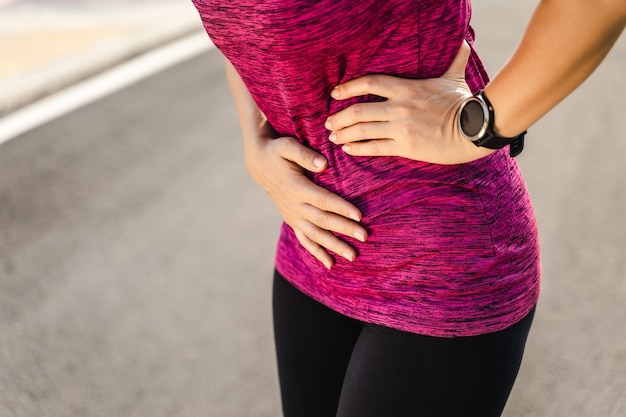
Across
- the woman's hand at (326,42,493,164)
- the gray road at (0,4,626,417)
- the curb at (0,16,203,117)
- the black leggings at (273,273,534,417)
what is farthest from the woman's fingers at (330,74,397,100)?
the curb at (0,16,203,117)

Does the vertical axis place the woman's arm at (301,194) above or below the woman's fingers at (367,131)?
below

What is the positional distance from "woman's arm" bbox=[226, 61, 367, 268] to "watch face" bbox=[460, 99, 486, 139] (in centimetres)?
20

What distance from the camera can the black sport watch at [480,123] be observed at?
35.1 inches

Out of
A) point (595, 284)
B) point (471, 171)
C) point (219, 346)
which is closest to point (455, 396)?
point (471, 171)

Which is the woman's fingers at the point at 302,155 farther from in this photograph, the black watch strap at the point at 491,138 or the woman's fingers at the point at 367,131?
the black watch strap at the point at 491,138

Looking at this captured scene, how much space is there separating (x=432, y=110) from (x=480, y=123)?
0.26ft

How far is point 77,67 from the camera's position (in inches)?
197

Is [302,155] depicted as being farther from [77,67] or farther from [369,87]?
[77,67]

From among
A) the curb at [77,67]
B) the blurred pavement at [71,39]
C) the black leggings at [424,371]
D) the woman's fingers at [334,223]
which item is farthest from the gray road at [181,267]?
the woman's fingers at [334,223]

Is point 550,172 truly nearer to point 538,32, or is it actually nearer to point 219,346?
point 219,346

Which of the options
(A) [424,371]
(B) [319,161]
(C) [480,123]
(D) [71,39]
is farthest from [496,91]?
(D) [71,39]

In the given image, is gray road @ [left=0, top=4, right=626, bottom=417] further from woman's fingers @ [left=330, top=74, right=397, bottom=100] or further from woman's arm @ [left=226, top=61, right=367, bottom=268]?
woman's fingers @ [left=330, top=74, right=397, bottom=100]

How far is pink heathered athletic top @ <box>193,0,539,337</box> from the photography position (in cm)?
86

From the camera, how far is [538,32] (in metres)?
0.83
